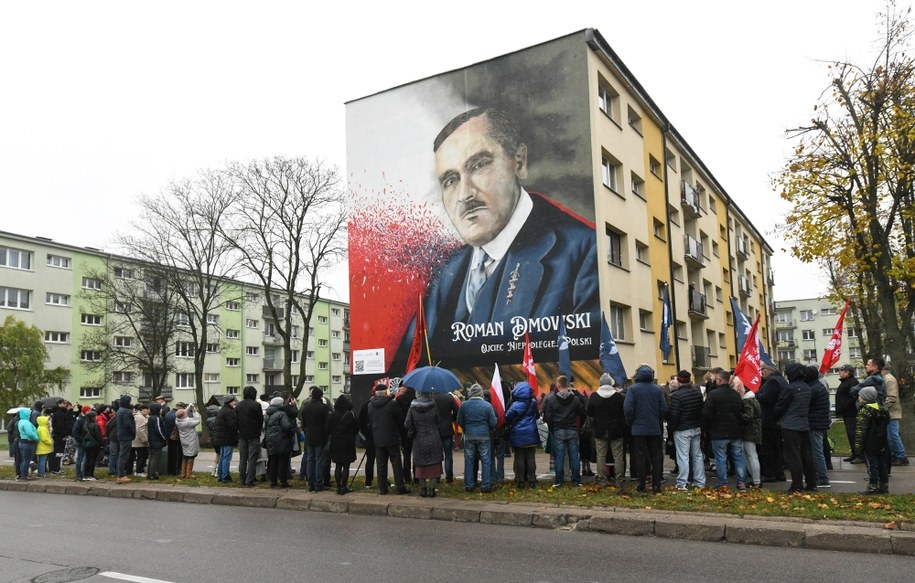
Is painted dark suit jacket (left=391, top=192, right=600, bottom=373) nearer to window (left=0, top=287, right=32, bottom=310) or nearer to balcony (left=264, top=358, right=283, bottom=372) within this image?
window (left=0, top=287, right=32, bottom=310)

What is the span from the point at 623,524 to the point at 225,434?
27.6ft

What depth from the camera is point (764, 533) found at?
7820mm

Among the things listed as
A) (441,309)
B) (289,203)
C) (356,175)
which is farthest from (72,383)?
(441,309)

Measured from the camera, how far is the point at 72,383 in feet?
166

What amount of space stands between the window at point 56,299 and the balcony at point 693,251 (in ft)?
143

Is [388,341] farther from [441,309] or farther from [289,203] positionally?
[289,203]

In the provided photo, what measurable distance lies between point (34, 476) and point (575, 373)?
15119 millimetres

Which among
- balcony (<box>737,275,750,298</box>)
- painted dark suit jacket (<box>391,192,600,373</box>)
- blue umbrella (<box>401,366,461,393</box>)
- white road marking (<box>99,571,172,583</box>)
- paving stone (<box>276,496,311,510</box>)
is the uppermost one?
balcony (<box>737,275,750,298</box>)

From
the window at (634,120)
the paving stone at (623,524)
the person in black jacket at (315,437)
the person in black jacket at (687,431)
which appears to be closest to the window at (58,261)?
the window at (634,120)

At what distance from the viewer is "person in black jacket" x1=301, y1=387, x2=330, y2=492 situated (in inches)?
484

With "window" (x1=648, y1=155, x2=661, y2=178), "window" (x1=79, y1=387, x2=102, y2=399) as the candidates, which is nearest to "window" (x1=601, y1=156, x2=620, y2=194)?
"window" (x1=648, y1=155, x2=661, y2=178)

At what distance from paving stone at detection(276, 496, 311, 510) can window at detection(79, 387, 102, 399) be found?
150 ft

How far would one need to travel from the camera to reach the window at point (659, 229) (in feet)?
100

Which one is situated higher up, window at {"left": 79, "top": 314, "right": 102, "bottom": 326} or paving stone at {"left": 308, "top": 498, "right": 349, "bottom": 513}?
window at {"left": 79, "top": 314, "right": 102, "bottom": 326}
